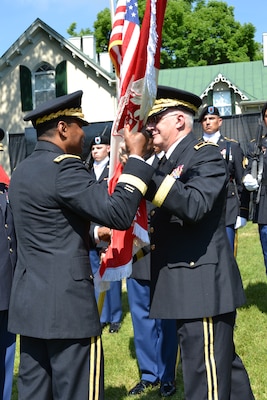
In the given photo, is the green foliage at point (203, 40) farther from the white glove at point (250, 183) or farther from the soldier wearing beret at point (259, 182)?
the white glove at point (250, 183)

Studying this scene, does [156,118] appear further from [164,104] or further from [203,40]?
[203,40]

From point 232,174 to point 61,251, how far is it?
4172 mm

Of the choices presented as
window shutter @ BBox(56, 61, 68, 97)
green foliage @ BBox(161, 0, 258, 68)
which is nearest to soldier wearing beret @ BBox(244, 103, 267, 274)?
window shutter @ BBox(56, 61, 68, 97)

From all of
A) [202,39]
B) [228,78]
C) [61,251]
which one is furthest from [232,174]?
[202,39]

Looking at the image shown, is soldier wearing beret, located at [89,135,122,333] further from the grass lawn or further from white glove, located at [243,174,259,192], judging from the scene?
white glove, located at [243,174,259,192]

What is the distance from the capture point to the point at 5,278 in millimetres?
4168

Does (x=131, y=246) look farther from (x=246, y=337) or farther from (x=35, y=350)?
(x=246, y=337)

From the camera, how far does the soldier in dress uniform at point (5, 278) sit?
4.16 m

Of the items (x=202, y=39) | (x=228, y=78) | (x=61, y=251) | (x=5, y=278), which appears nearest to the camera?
(x=61, y=251)

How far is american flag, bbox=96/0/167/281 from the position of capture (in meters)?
3.22

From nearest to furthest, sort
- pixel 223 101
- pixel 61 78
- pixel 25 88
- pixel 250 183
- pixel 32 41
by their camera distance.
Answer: pixel 250 183 → pixel 61 78 → pixel 25 88 → pixel 32 41 → pixel 223 101

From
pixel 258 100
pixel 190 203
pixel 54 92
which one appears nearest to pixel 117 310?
pixel 190 203

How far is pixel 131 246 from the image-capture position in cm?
370

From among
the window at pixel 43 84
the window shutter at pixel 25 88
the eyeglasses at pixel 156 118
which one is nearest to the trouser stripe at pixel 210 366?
the eyeglasses at pixel 156 118
